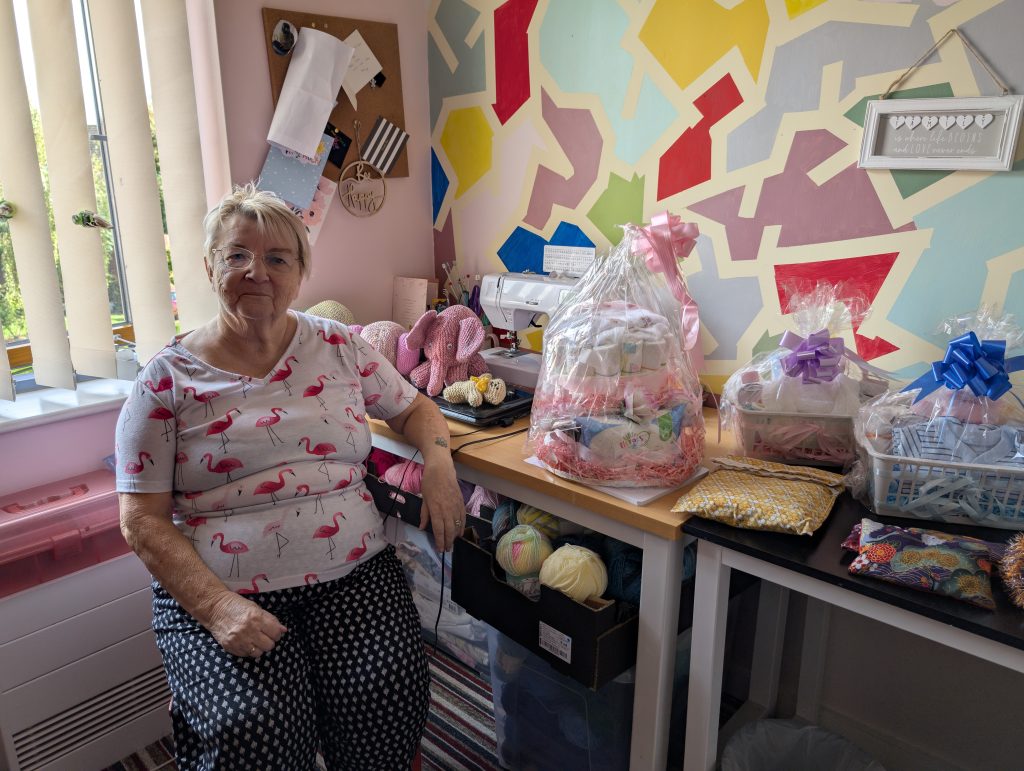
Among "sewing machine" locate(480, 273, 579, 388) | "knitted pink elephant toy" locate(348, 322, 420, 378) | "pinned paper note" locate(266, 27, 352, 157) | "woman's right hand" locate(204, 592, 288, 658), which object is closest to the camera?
"woman's right hand" locate(204, 592, 288, 658)

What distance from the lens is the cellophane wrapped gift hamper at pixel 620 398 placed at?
1.38 metres

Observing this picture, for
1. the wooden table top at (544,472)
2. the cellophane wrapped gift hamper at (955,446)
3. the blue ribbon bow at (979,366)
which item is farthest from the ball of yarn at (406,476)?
the blue ribbon bow at (979,366)

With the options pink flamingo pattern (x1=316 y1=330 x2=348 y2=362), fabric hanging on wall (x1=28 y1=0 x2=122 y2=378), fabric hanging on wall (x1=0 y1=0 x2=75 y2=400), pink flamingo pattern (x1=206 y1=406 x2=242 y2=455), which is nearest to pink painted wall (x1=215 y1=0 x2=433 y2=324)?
fabric hanging on wall (x1=28 y1=0 x2=122 y2=378)

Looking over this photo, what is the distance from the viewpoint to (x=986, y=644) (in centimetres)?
101

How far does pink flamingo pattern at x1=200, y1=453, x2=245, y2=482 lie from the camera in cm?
141

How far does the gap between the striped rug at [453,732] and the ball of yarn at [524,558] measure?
23.5 inches

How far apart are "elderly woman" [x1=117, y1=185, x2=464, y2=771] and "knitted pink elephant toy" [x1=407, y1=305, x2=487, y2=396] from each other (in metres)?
0.35

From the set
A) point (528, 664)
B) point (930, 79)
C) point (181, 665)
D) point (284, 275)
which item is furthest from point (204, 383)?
point (930, 79)

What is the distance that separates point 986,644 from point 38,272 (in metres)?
2.05

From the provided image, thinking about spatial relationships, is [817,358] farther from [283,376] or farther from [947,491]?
[283,376]

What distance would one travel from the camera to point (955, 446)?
1.22 metres

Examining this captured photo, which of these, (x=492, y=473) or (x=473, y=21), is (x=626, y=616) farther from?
(x=473, y=21)

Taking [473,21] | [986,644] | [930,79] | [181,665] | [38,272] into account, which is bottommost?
[181,665]

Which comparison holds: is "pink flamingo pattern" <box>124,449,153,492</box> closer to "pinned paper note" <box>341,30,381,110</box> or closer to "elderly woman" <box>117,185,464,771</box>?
"elderly woman" <box>117,185,464,771</box>
